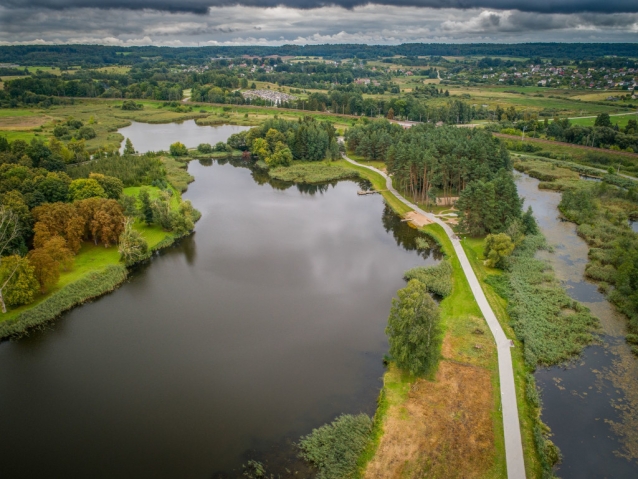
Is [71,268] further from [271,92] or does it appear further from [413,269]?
[271,92]

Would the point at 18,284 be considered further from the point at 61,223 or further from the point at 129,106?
the point at 129,106

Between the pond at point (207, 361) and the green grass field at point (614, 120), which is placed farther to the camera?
the green grass field at point (614, 120)

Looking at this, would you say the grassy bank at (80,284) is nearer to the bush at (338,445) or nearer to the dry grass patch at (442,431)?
the bush at (338,445)

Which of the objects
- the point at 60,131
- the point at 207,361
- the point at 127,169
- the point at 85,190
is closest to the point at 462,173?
the point at 207,361

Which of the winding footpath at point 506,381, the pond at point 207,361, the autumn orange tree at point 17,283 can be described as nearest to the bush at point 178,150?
the pond at point 207,361

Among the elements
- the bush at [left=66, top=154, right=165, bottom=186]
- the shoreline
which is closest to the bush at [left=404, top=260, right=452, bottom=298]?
the shoreline

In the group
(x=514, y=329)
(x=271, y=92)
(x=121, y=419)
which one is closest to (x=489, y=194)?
(x=514, y=329)

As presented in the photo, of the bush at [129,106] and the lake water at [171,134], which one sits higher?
the bush at [129,106]
